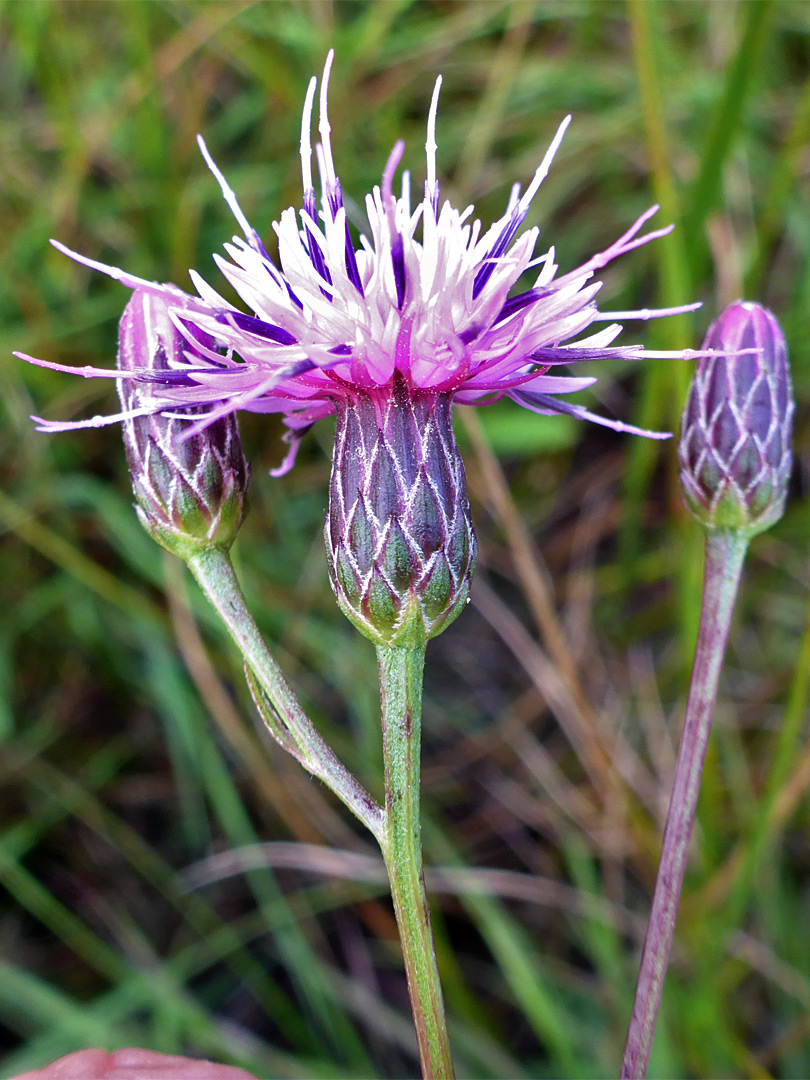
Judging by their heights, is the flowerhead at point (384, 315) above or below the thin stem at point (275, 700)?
above

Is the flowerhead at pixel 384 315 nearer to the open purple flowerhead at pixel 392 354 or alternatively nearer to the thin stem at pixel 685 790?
the open purple flowerhead at pixel 392 354

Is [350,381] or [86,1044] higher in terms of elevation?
[350,381]

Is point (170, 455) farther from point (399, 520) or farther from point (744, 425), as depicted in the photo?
point (744, 425)

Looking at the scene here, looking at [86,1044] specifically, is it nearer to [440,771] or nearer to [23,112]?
[440,771]

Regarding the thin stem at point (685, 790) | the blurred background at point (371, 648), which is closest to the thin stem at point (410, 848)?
the thin stem at point (685, 790)

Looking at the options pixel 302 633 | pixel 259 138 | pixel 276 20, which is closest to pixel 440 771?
pixel 302 633

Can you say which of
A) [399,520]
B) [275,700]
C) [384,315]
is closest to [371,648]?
[275,700]
